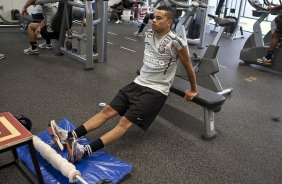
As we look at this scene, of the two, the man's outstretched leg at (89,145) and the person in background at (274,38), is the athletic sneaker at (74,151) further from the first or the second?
the person in background at (274,38)

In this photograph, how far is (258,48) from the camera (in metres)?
4.64

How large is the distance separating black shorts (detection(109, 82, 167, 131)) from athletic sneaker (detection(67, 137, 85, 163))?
0.41 meters

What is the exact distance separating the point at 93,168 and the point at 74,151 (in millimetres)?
172

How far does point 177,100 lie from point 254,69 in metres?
2.13

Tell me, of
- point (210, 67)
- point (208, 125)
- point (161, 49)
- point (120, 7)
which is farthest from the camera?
point (120, 7)

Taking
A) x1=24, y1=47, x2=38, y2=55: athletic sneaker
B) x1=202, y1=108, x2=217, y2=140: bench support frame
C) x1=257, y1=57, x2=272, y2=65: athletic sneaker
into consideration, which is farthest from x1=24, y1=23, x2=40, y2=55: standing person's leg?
x1=257, y1=57, x2=272, y2=65: athletic sneaker

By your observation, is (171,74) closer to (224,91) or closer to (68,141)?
(68,141)

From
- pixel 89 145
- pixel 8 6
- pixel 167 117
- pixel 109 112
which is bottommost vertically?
pixel 167 117

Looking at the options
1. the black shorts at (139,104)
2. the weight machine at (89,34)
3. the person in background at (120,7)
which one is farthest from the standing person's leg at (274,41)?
the person in background at (120,7)

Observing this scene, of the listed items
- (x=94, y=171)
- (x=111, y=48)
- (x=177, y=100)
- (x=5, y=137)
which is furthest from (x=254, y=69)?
(x=5, y=137)

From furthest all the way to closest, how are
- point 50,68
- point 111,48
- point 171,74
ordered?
1. point 111,48
2. point 50,68
3. point 171,74

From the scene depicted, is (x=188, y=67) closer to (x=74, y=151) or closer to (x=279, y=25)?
(x=74, y=151)

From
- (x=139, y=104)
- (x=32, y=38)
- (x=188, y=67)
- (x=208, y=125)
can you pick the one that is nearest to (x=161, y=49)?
(x=188, y=67)

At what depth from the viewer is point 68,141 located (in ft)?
6.36
